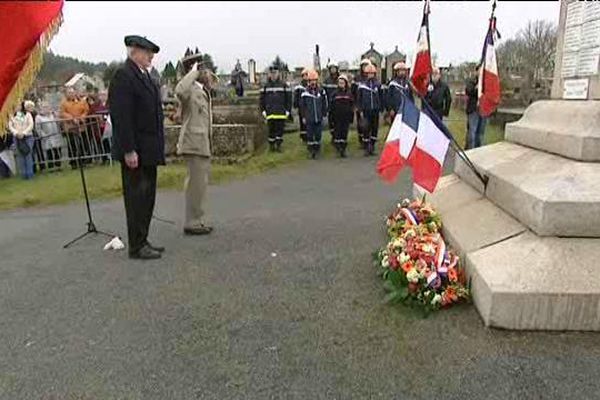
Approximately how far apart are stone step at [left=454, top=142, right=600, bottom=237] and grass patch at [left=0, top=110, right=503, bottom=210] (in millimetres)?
5676

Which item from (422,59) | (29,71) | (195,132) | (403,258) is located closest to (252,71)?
(195,132)

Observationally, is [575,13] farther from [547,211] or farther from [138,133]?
[138,133]

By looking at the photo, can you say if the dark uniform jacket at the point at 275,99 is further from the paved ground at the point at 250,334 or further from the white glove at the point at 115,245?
the white glove at the point at 115,245

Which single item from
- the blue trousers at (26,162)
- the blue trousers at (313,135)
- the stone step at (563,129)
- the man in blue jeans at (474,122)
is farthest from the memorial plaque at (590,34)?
the blue trousers at (26,162)

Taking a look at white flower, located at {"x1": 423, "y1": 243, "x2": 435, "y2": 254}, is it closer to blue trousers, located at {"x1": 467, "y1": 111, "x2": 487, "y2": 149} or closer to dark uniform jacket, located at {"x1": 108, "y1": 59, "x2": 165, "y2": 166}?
dark uniform jacket, located at {"x1": 108, "y1": 59, "x2": 165, "y2": 166}

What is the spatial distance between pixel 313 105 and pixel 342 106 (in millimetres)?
599

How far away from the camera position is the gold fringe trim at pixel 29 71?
7.82 ft

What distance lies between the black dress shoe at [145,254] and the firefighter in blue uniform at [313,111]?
6079 mm

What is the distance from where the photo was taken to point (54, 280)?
4465 mm

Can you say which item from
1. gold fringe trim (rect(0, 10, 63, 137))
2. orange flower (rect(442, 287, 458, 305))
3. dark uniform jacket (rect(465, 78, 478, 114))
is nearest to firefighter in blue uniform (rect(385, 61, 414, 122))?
dark uniform jacket (rect(465, 78, 478, 114))

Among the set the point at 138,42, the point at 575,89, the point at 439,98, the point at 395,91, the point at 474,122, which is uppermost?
the point at 138,42

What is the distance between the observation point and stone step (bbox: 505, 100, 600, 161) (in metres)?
3.69

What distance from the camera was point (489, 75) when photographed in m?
5.25

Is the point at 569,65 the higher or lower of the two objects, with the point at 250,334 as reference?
higher
